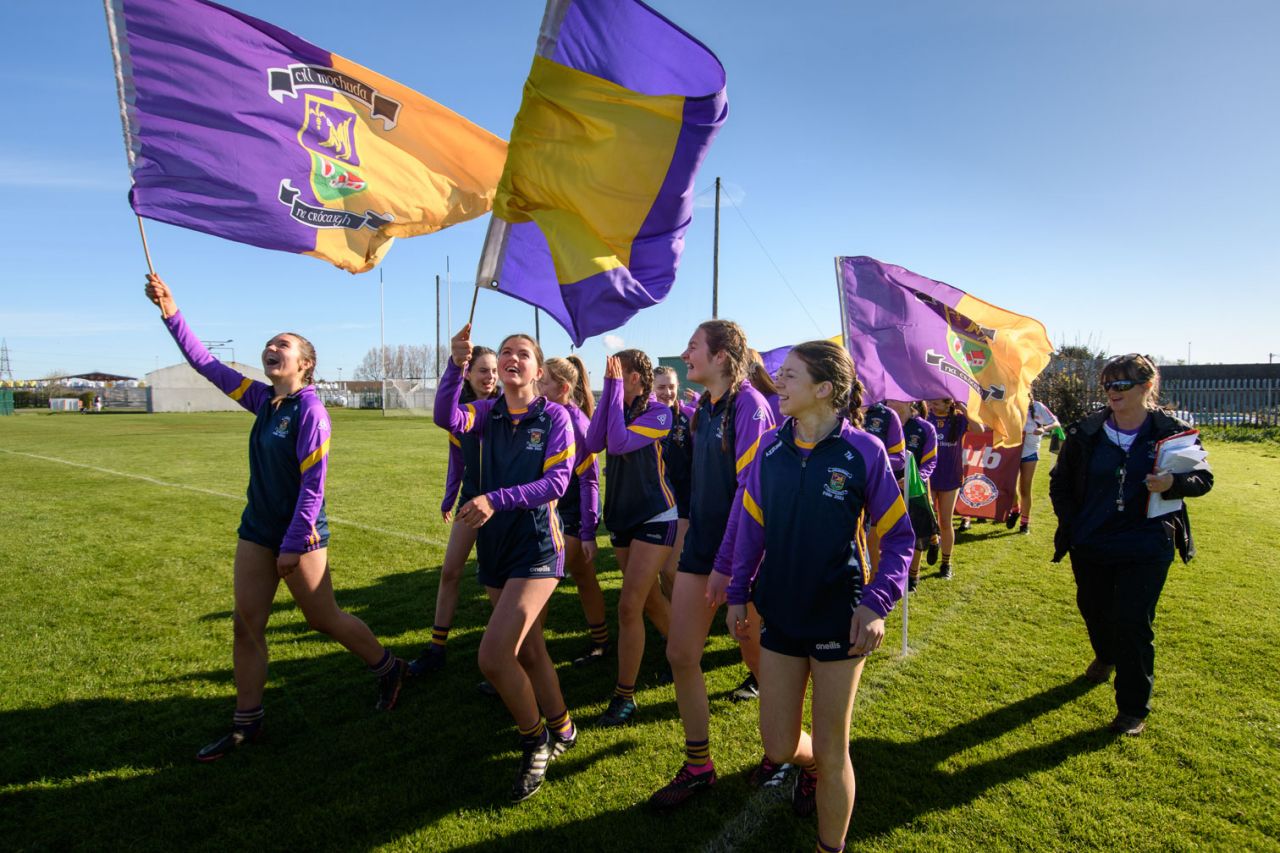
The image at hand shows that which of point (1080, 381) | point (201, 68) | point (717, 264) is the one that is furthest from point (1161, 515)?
point (1080, 381)

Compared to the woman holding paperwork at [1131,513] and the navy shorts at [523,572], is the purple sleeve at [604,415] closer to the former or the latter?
the navy shorts at [523,572]

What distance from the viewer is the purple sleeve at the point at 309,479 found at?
3721 millimetres

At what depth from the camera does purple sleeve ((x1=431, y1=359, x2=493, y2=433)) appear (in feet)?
13.1

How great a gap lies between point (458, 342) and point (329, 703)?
102 inches

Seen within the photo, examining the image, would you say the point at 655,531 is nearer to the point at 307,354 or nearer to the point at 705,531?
the point at 705,531

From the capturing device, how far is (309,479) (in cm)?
382

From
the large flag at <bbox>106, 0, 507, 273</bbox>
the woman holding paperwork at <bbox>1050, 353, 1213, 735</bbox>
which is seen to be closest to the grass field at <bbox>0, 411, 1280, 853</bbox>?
the woman holding paperwork at <bbox>1050, 353, 1213, 735</bbox>

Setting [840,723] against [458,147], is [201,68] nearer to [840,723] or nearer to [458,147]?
[458,147]

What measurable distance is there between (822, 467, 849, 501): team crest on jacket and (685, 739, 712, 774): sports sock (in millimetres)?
1511

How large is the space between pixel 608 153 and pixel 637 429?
1678mm

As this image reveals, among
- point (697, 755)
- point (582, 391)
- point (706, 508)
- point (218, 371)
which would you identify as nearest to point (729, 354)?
point (706, 508)

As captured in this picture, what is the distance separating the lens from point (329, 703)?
4.53 m

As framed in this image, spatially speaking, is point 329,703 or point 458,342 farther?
point 329,703

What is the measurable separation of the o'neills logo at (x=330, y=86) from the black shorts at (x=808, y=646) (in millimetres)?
4097
